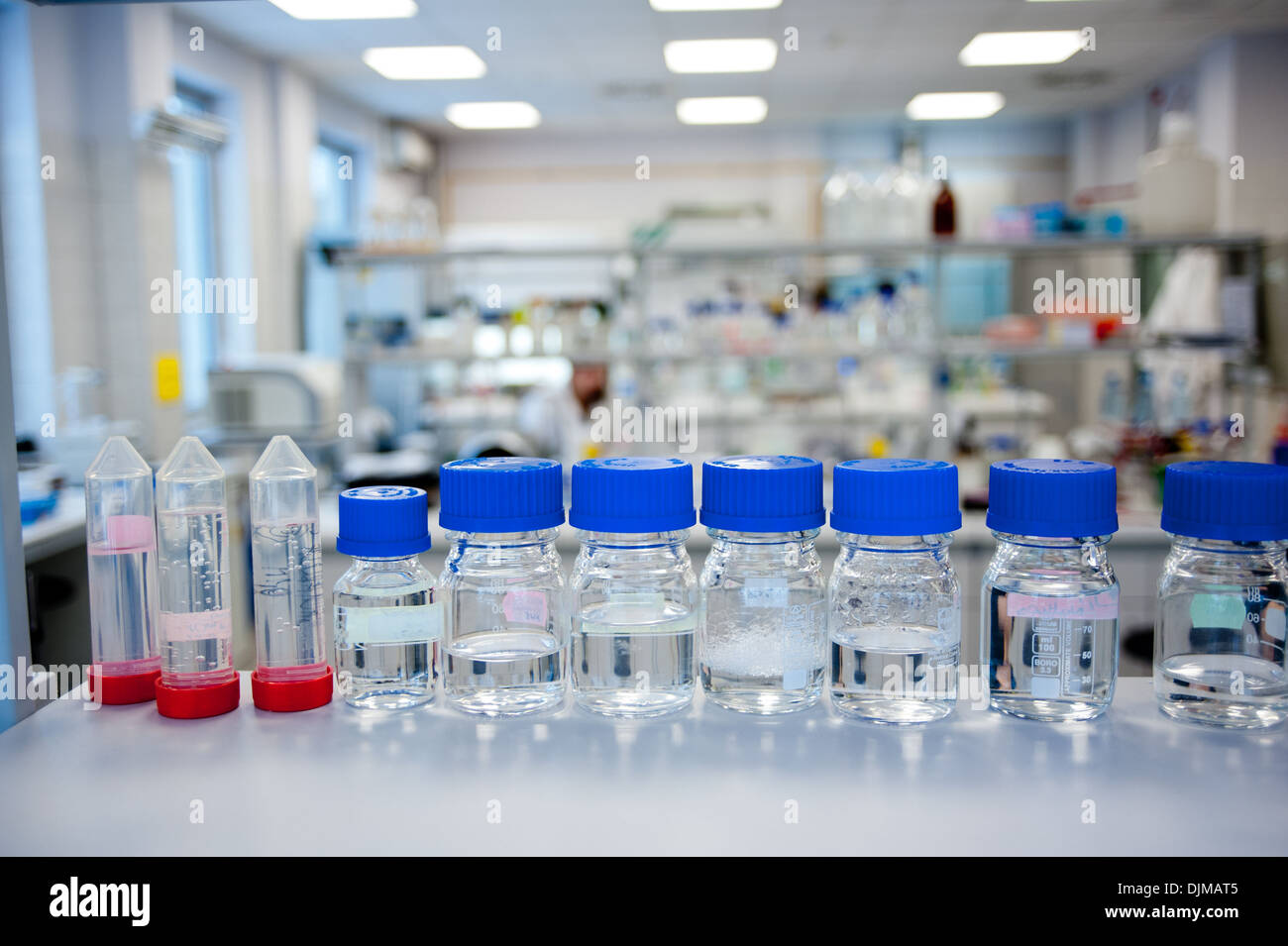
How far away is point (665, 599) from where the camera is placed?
0.95 meters

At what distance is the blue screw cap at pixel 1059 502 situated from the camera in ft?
2.75

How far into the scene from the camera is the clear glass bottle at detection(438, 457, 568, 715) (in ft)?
2.91

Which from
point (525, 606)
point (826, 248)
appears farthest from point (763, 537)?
point (826, 248)

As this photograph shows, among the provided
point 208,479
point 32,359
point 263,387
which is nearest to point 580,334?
point 263,387

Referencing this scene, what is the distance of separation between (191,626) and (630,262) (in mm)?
4264

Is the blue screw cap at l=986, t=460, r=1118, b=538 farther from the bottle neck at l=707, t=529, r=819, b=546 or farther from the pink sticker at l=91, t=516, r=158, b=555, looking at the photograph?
the pink sticker at l=91, t=516, r=158, b=555

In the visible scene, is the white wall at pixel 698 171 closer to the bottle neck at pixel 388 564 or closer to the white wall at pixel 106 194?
the white wall at pixel 106 194

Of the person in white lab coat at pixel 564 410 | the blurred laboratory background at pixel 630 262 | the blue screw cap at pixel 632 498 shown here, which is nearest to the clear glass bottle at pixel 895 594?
the blue screw cap at pixel 632 498

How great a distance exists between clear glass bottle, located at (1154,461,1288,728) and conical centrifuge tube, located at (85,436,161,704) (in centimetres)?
90

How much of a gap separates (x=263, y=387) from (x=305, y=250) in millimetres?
2277

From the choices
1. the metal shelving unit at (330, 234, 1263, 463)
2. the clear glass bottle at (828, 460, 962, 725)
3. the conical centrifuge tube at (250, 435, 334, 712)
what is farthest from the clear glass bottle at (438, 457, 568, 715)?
the metal shelving unit at (330, 234, 1263, 463)
